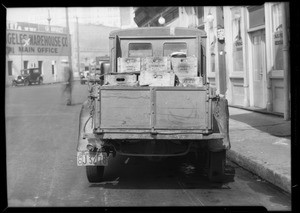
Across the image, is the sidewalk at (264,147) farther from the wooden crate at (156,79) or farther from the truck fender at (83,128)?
the truck fender at (83,128)

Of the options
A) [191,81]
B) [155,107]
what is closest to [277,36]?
[191,81]

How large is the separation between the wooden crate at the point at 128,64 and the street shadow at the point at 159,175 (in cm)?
168

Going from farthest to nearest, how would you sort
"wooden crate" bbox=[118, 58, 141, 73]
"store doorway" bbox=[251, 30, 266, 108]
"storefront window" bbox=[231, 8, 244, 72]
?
"storefront window" bbox=[231, 8, 244, 72] → "store doorway" bbox=[251, 30, 266, 108] → "wooden crate" bbox=[118, 58, 141, 73]

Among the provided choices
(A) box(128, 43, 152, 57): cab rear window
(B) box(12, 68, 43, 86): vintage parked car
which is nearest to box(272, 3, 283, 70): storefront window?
(A) box(128, 43, 152, 57): cab rear window

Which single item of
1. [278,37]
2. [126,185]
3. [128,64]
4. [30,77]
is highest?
[30,77]

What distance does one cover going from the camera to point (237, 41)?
14.6m

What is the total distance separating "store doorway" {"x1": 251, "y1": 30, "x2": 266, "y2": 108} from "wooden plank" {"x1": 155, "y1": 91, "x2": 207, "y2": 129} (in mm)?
7720

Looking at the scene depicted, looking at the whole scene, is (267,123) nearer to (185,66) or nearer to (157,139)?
(185,66)

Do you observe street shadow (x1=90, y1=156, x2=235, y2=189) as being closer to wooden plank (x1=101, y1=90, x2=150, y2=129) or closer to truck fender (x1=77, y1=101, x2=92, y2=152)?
truck fender (x1=77, y1=101, x2=92, y2=152)

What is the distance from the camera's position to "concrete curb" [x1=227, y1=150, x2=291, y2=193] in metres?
5.65

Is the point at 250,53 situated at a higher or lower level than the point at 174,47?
higher

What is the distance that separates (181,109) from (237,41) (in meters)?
10.0

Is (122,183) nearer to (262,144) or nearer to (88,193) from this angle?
(88,193)
